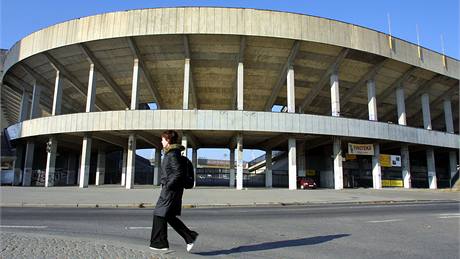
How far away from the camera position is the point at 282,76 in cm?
3403

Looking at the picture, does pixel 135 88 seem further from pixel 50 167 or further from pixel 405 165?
pixel 405 165

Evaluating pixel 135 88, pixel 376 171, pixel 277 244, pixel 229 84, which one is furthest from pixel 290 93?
pixel 277 244

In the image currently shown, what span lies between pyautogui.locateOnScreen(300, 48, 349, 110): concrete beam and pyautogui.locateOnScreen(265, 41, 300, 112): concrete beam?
364 cm

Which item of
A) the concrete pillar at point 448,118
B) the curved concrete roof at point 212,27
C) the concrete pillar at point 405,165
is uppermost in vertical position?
the curved concrete roof at point 212,27

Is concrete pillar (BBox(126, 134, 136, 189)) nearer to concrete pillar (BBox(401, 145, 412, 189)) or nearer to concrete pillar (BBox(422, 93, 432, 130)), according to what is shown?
concrete pillar (BBox(401, 145, 412, 189))

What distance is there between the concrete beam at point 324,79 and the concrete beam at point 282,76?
Answer: 3642mm

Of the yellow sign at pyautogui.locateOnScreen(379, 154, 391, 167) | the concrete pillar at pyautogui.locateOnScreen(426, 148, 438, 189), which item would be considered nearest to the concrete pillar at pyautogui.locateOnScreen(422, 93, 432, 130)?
the concrete pillar at pyautogui.locateOnScreen(426, 148, 438, 189)

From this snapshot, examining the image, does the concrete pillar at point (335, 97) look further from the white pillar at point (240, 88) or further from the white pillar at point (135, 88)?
the white pillar at point (135, 88)

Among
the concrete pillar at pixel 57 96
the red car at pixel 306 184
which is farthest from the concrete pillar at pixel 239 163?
the concrete pillar at pixel 57 96

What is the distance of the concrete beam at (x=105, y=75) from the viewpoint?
101 ft

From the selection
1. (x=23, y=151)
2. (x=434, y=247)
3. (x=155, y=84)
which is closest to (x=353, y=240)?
(x=434, y=247)

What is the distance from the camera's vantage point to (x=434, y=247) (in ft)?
19.2

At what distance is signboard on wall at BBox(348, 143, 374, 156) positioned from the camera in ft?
108

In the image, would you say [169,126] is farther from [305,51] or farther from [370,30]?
[370,30]
